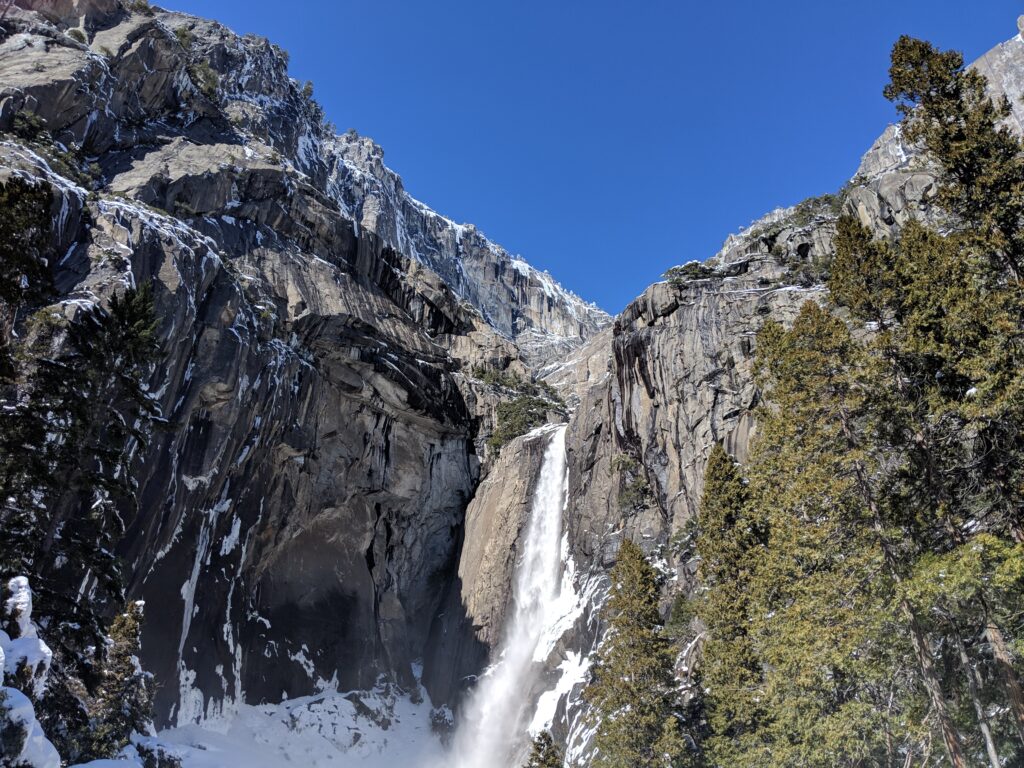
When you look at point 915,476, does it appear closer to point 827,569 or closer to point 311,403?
point 827,569

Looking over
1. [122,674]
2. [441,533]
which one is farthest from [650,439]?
[122,674]

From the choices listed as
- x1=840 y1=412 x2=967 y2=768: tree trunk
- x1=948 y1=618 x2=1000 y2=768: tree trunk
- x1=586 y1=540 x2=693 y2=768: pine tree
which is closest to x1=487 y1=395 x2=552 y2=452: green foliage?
x1=586 y1=540 x2=693 y2=768: pine tree

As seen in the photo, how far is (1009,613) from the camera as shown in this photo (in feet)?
49.7

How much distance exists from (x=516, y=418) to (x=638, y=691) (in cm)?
3387

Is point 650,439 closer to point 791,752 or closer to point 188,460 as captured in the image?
point 791,752

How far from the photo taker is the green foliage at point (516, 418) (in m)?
57.6

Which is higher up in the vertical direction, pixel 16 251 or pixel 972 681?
pixel 16 251

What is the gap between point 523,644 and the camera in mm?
45031

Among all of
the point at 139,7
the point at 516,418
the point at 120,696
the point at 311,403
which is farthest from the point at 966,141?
the point at 139,7

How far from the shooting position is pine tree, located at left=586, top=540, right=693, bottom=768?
82.3 ft

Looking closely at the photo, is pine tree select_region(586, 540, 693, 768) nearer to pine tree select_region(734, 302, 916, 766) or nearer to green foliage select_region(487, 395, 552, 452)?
pine tree select_region(734, 302, 916, 766)

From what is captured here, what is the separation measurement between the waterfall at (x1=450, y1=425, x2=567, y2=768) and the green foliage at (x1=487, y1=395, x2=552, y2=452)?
5620 mm

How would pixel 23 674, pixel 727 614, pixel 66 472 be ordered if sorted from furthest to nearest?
1. pixel 727 614
2. pixel 66 472
3. pixel 23 674

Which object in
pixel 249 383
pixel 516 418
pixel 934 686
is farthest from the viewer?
pixel 516 418
